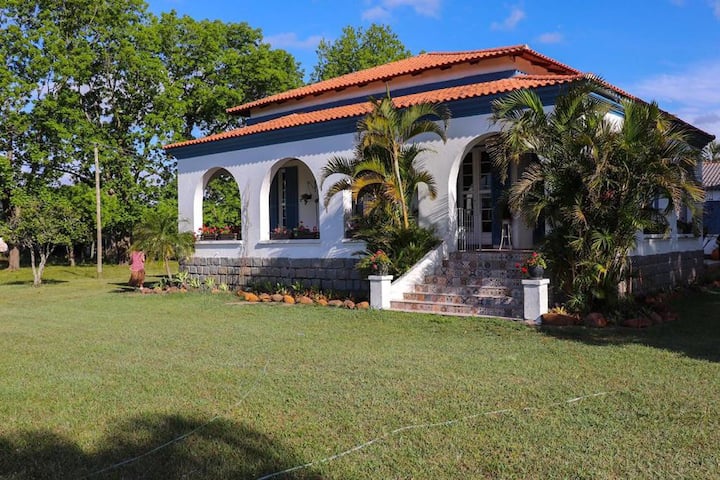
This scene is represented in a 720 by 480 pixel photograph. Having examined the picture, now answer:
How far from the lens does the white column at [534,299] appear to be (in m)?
9.78

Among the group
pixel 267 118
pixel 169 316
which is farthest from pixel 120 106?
pixel 169 316

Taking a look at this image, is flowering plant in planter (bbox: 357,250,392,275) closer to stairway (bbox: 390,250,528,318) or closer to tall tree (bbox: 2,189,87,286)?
stairway (bbox: 390,250,528,318)

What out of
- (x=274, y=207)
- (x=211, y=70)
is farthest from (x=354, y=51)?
(x=274, y=207)

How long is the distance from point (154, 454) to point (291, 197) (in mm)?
14691

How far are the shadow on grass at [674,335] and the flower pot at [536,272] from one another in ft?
3.23

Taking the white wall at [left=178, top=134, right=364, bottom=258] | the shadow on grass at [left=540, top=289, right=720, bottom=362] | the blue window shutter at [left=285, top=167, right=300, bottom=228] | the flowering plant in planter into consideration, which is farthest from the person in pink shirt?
the shadow on grass at [left=540, top=289, right=720, bottom=362]

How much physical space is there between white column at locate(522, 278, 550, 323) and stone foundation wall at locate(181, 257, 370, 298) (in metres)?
4.40

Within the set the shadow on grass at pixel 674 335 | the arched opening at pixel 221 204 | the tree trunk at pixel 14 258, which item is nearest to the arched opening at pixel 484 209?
the shadow on grass at pixel 674 335

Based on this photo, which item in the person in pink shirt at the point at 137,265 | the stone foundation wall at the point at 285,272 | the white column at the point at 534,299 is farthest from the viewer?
the person in pink shirt at the point at 137,265

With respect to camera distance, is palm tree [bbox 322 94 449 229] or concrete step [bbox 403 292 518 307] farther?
palm tree [bbox 322 94 449 229]

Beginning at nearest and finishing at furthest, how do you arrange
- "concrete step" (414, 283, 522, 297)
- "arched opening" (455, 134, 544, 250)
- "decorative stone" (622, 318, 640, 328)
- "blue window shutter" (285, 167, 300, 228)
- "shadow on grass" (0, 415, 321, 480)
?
"shadow on grass" (0, 415, 321, 480), "decorative stone" (622, 318, 640, 328), "concrete step" (414, 283, 522, 297), "arched opening" (455, 134, 544, 250), "blue window shutter" (285, 167, 300, 228)

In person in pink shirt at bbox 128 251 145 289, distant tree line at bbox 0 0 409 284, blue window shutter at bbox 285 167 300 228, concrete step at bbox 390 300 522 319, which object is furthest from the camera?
distant tree line at bbox 0 0 409 284

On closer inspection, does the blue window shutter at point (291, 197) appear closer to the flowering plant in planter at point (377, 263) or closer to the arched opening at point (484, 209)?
the arched opening at point (484, 209)

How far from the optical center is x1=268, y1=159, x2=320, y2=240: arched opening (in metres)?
18.3
